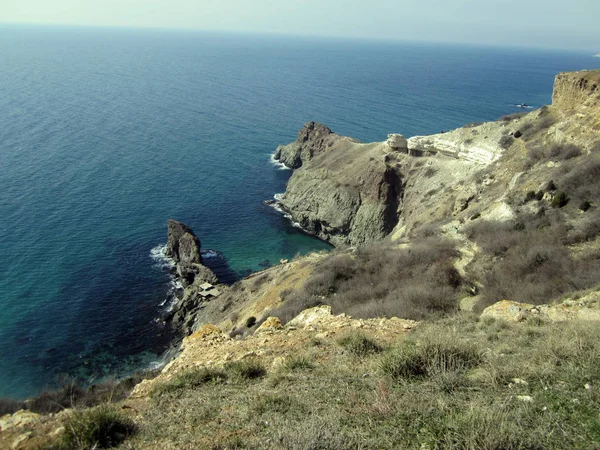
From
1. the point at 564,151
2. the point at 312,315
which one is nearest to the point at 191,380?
the point at 312,315

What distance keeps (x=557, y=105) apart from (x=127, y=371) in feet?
148

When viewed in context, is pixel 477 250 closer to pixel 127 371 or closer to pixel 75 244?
pixel 127 371

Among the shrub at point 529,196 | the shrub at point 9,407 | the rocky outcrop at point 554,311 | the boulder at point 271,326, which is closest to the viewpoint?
the rocky outcrop at point 554,311

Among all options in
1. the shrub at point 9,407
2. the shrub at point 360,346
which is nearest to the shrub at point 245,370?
the shrub at point 360,346

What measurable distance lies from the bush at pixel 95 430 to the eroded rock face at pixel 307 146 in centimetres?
6795

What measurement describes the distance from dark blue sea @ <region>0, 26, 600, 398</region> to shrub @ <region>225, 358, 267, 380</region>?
16.2 m

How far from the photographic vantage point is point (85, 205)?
5438cm

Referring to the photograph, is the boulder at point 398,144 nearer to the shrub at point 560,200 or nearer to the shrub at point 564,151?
the shrub at point 564,151

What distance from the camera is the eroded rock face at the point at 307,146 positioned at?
74.6m

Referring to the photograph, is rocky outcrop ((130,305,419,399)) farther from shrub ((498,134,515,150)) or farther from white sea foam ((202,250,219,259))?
shrub ((498,134,515,150))

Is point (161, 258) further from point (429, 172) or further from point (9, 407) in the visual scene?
point (9, 407)

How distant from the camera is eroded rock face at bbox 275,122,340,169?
74.6 metres

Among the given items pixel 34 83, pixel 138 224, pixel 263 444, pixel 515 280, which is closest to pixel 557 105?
pixel 515 280

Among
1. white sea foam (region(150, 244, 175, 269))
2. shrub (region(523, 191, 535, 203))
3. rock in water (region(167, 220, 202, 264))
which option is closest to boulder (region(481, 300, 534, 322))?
shrub (region(523, 191, 535, 203))
